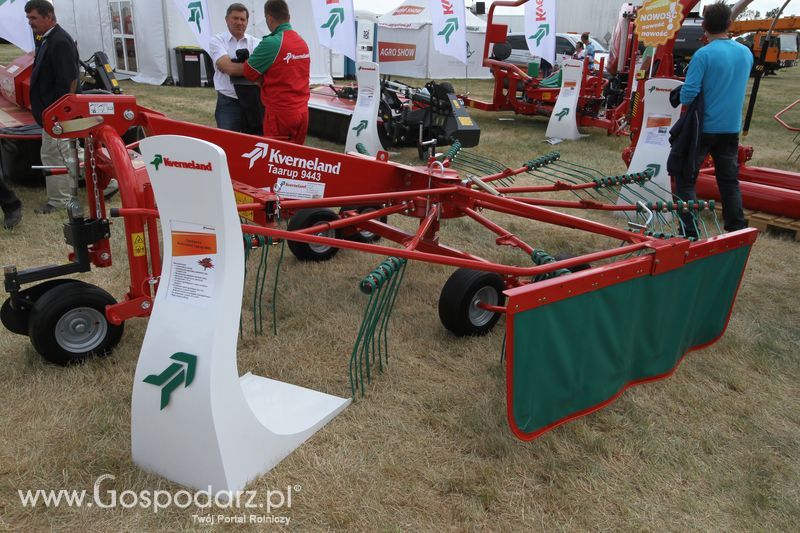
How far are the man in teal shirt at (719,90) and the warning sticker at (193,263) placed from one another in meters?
3.92

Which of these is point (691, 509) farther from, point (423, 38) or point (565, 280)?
point (423, 38)

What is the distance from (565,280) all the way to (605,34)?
23.8 m

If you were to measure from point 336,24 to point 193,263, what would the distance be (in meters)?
8.67

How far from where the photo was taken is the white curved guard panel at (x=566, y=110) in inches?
388

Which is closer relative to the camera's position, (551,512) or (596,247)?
(551,512)

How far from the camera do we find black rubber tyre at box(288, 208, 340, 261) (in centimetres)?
438

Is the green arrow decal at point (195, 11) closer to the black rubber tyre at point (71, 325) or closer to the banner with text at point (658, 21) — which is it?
the banner with text at point (658, 21)

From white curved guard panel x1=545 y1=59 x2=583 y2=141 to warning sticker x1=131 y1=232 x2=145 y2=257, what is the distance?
8.50m

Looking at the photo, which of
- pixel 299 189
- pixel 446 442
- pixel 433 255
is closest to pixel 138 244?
pixel 299 189

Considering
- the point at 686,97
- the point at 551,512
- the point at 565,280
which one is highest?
the point at 686,97

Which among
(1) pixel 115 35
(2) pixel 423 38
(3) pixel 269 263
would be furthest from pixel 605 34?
(3) pixel 269 263

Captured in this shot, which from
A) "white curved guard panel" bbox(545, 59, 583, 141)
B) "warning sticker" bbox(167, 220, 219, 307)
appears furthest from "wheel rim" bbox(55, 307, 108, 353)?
"white curved guard panel" bbox(545, 59, 583, 141)

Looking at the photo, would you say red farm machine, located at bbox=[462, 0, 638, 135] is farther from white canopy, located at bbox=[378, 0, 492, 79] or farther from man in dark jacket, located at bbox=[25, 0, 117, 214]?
white canopy, located at bbox=[378, 0, 492, 79]

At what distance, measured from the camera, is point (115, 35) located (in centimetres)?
1559
